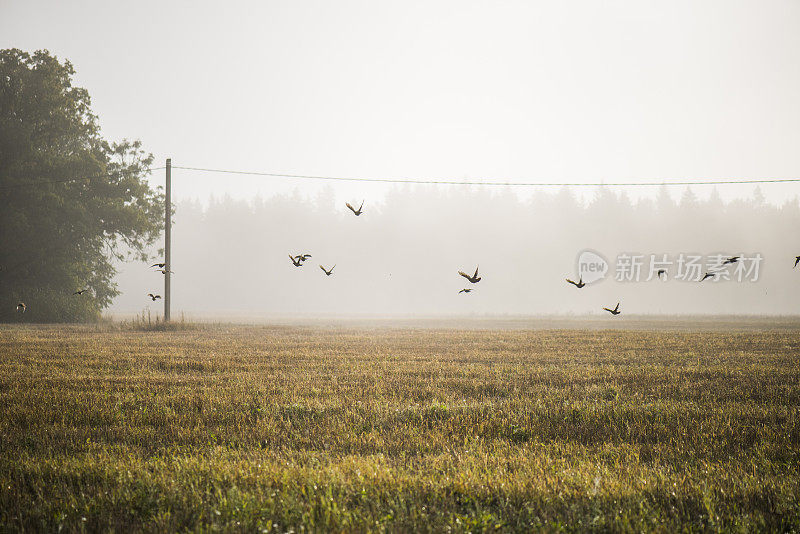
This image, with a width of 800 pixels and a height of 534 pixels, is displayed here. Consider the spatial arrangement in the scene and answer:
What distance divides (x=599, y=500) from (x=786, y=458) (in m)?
3.17

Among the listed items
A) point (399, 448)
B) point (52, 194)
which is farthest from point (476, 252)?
point (399, 448)

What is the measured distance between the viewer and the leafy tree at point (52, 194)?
35375 mm

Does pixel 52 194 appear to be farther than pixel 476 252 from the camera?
No

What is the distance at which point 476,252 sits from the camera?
110500mm

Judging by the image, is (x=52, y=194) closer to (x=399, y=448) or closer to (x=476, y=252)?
(x=399, y=448)

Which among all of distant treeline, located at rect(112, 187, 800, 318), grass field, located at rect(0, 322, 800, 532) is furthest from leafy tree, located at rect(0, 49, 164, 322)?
distant treeline, located at rect(112, 187, 800, 318)

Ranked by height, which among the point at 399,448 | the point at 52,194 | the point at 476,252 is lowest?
the point at 399,448

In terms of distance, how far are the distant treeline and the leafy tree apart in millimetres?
58096

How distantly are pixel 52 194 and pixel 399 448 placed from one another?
126ft

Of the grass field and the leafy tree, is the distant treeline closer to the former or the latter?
the leafy tree

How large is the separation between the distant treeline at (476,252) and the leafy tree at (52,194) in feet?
191

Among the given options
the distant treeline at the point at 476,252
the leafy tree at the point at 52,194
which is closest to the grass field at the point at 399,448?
the leafy tree at the point at 52,194

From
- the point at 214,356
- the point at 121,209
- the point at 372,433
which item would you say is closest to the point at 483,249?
the point at 121,209

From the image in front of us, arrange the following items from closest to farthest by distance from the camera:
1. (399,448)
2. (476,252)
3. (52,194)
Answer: (399,448)
(52,194)
(476,252)
